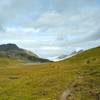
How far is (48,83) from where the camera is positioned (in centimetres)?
6912

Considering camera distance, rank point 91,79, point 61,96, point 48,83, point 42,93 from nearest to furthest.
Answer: point 61,96, point 42,93, point 91,79, point 48,83

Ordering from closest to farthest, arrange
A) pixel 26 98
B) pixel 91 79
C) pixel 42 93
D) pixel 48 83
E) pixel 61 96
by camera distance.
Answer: pixel 61 96 → pixel 26 98 → pixel 42 93 → pixel 91 79 → pixel 48 83

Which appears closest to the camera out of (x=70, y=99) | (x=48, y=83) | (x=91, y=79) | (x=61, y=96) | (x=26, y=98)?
(x=70, y=99)

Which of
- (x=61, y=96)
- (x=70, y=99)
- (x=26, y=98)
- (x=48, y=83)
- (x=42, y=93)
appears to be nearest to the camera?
(x=70, y=99)

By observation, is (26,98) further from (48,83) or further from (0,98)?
(48,83)

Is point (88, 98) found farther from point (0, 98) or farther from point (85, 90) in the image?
point (0, 98)

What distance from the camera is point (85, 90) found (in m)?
53.1

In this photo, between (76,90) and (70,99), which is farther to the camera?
(76,90)

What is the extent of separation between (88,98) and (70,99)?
326cm

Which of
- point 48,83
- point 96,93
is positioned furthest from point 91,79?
point 96,93

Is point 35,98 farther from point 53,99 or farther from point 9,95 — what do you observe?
point 9,95

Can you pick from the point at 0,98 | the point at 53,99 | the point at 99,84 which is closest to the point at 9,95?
the point at 0,98

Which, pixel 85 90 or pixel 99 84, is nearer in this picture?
pixel 85 90

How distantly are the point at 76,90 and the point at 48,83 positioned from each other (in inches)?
656
